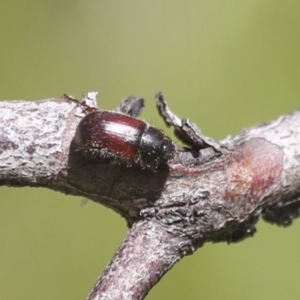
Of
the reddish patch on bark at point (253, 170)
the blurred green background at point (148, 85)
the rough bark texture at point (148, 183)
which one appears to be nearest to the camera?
the rough bark texture at point (148, 183)

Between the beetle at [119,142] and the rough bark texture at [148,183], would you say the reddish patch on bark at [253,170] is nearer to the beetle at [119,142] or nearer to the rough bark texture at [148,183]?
the rough bark texture at [148,183]

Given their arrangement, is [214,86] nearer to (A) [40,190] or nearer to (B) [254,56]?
(B) [254,56]

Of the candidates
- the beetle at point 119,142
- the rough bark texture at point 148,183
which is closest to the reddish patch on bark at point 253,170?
the rough bark texture at point 148,183

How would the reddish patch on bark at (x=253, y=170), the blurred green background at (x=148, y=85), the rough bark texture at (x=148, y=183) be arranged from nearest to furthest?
the rough bark texture at (x=148, y=183) → the reddish patch on bark at (x=253, y=170) → the blurred green background at (x=148, y=85)

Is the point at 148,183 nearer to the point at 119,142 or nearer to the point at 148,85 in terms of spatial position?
the point at 119,142

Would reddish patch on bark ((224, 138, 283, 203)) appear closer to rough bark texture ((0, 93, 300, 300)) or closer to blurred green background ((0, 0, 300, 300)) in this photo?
rough bark texture ((0, 93, 300, 300))

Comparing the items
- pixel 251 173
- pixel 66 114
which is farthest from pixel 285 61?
pixel 66 114

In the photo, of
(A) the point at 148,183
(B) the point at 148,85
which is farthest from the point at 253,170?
(B) the point at 148,85

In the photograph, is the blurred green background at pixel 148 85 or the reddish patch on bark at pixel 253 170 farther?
the blurred green background at pixel 148 85
